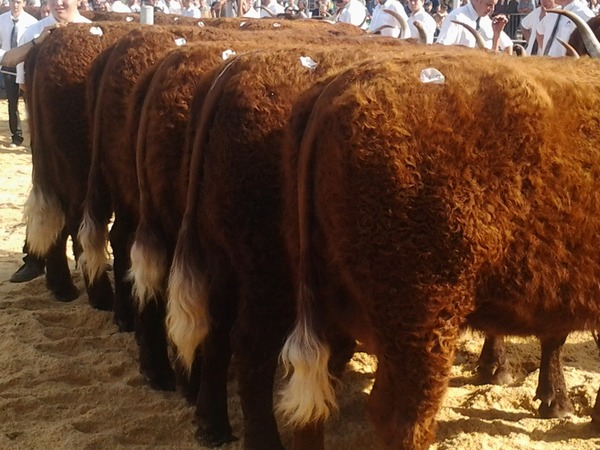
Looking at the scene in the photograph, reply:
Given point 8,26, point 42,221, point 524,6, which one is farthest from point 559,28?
point 8,26

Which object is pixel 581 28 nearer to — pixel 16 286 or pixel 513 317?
pixel 513 317

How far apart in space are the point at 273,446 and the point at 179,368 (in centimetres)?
89

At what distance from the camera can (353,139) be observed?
2.25 metres

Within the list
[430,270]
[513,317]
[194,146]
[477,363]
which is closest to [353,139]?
[430,270]

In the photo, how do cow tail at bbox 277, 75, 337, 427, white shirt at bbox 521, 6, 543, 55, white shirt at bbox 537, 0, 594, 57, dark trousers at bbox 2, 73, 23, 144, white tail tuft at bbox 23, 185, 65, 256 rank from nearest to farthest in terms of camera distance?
cow tail at bbox 277, 75, 337, 427 < white tail tuft at bbox 23, 185, 65, 256 < white shirt at bbox 537, 0, 594, 57 < white shirt at bbox 521, 6, 543, 55 < dark trousers at bbox 2, 73, 23, 144

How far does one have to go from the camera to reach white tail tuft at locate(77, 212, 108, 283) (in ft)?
13.3

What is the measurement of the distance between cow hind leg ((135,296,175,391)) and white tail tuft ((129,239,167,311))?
0.33 metres

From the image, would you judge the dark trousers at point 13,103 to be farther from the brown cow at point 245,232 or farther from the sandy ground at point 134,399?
the brown cow at point 245,232

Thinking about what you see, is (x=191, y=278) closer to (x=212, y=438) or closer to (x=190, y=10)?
(x=212, y=438)

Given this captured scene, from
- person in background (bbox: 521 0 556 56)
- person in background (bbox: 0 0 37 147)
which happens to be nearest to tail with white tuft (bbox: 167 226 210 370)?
person in background (bbox: 521 0 556 56)

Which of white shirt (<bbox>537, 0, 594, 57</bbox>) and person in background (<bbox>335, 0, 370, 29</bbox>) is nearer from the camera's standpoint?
white shirt (<bbox>537, 0, 594, 57</bbox>)

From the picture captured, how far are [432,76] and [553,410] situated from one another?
1997mm

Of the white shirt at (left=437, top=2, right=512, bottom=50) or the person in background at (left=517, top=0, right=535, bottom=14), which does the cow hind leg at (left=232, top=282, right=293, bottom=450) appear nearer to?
the white shirt at (left=437, top=2, right=512, bottom=50)

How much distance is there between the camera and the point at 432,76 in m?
2.31
